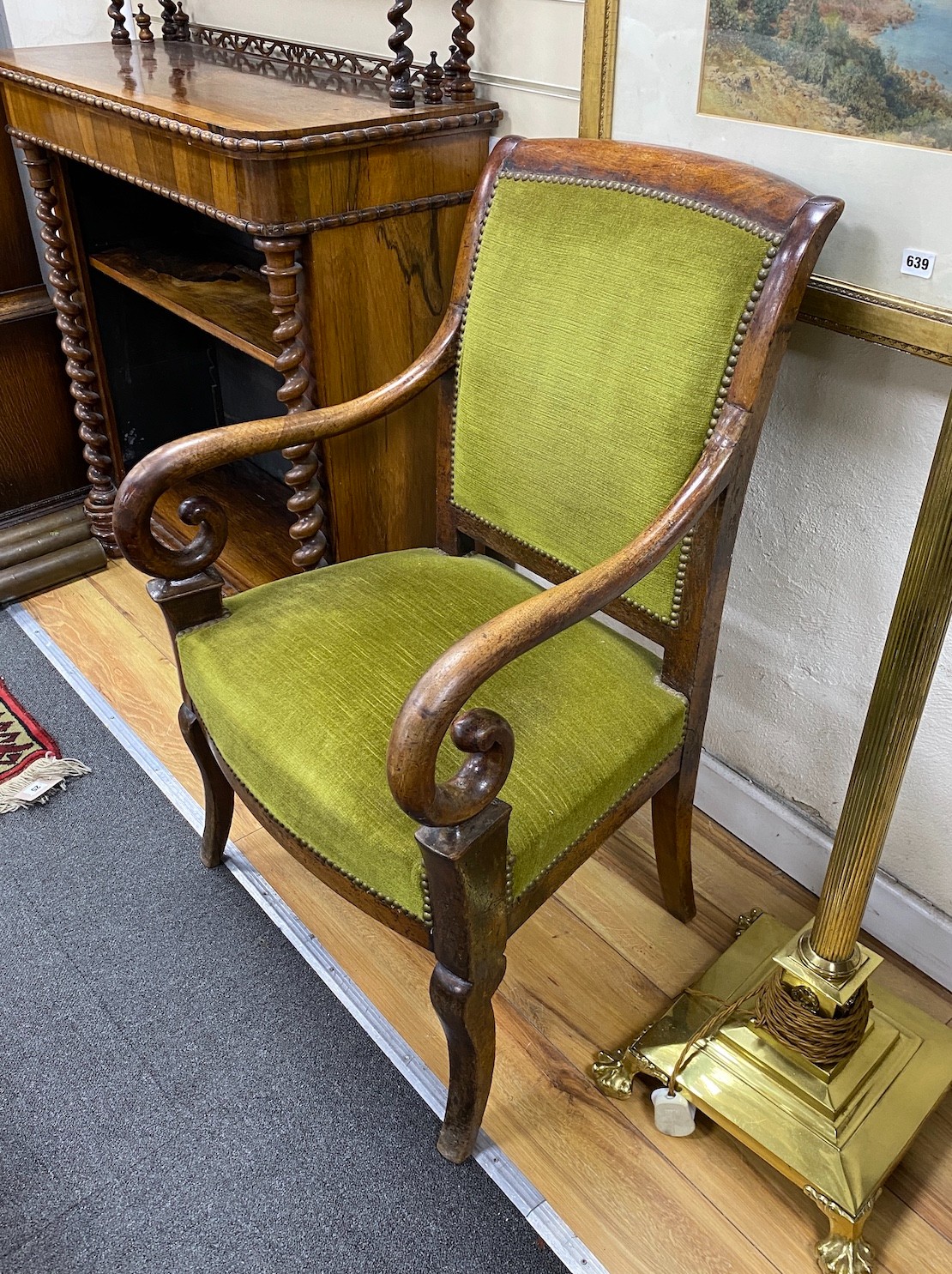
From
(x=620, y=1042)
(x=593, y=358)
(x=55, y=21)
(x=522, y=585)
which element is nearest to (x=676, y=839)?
(x=620, y=1042)

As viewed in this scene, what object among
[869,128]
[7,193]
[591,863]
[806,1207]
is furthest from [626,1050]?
[7,193]

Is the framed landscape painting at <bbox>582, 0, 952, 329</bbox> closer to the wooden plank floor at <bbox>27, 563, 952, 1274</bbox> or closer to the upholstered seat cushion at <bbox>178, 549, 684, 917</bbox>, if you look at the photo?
the upholstered seat cushion at <bbox>178, 549, 684, 917</bbox>

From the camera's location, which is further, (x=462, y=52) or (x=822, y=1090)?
(x=462, y=52)

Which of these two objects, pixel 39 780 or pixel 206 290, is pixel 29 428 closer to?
pixel 206 290

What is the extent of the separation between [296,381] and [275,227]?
22cm

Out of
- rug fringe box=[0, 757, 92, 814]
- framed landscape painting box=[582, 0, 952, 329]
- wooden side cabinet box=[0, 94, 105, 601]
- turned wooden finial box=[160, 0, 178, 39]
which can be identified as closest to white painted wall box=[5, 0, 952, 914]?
framed landscape painting box=[582, 0, 952, 329]

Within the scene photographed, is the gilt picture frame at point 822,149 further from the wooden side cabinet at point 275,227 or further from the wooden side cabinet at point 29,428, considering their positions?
the wooden side cabinet at point 29,428

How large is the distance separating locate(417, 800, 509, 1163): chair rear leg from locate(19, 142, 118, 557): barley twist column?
1.36 m

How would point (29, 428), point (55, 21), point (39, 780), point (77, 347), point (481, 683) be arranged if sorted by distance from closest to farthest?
point (481, 683) → point (39, 780) → point (77, 347) → point (29, 428) → point (55, 21)

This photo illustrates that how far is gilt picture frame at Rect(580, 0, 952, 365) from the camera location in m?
1.07

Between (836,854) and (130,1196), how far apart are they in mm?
925

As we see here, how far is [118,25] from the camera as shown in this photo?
6.83 feet

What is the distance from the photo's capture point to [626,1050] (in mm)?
1349

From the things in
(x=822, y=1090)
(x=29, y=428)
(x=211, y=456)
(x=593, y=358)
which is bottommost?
(x=822, y=1090)
